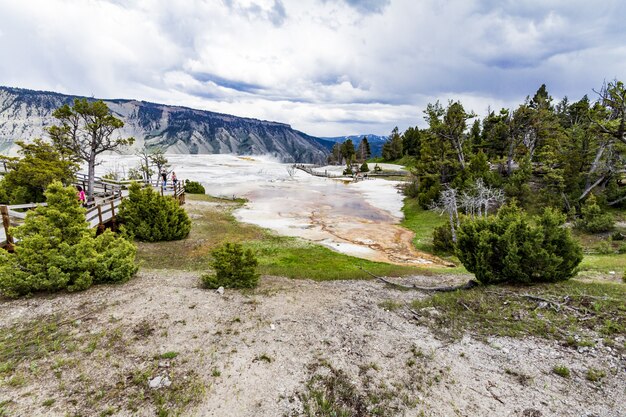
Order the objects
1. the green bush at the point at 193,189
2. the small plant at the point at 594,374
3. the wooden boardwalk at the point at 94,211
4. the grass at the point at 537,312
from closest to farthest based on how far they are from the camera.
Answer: the small plant at the point at 594,374 < the grass at the point at 537,312 < the wooden boardwalk at the point at 94,211 < the green bush at the point at 193,189

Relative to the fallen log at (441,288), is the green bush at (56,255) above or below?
above

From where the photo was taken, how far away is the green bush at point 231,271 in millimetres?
10770

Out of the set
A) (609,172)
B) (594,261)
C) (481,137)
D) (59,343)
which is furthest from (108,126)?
(481,137)

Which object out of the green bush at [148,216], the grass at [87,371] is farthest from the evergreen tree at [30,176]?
the grass at [87,371]

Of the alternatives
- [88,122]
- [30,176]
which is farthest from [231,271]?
[88,122]

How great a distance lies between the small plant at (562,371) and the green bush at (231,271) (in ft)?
29.0

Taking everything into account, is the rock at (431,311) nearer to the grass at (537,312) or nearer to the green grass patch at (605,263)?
the grass at (537,312)

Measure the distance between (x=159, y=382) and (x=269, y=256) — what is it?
12.1 m

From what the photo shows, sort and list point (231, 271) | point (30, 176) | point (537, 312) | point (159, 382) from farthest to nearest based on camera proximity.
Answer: point (30, 176) < point (231, 271) < point (537, 312) < point (159, 382)

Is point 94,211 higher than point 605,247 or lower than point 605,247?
higher

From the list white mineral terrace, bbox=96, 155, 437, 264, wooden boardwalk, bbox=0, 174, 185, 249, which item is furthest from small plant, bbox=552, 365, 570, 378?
wooden boardwalk, bbox=0, 174, 185, 249

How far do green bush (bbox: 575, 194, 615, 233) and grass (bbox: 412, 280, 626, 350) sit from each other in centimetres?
1705

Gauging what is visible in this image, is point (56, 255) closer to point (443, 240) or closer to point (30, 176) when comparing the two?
point (30, 176)

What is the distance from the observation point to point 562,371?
5.80 m
